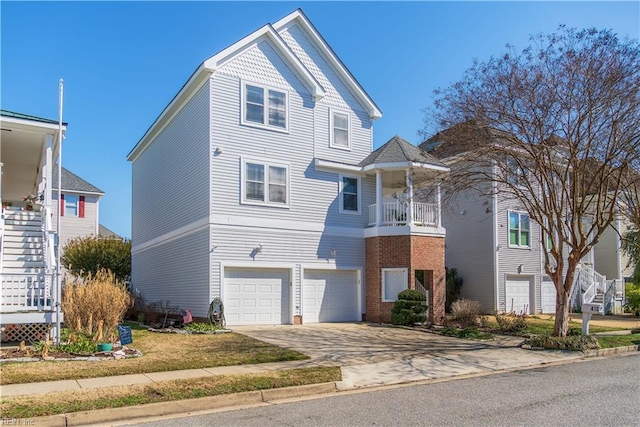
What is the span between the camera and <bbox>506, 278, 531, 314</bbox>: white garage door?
27.6 metres

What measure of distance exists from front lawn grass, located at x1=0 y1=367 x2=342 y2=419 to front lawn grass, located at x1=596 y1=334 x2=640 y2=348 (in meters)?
9.62

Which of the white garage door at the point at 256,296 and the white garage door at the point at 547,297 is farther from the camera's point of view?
the white garage door at the point at 547,297

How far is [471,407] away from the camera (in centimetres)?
856

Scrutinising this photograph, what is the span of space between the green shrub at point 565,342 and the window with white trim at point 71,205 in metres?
30.7

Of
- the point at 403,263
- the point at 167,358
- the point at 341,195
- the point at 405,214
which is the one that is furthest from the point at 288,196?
the point at 167,358

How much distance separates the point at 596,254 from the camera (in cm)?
3612

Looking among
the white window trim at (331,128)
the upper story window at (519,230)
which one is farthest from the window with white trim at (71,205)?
the upper story window at (519,230)

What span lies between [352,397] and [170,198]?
1650 cm

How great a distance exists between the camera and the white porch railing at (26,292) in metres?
13.0

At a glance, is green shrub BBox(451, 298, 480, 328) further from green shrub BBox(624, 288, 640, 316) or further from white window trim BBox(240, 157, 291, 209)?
green shrub BBox(624, 288, 640, 316)

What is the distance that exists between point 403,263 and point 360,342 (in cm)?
594

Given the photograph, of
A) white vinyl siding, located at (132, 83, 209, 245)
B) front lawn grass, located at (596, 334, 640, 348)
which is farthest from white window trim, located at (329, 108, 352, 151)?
front lawn grass, located at (596, 334, 640, 348)

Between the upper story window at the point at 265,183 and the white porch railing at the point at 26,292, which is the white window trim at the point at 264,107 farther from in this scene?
the white porch railing at the point at 26,292

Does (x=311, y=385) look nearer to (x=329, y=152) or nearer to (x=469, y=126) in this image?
(x=469, y=126)
